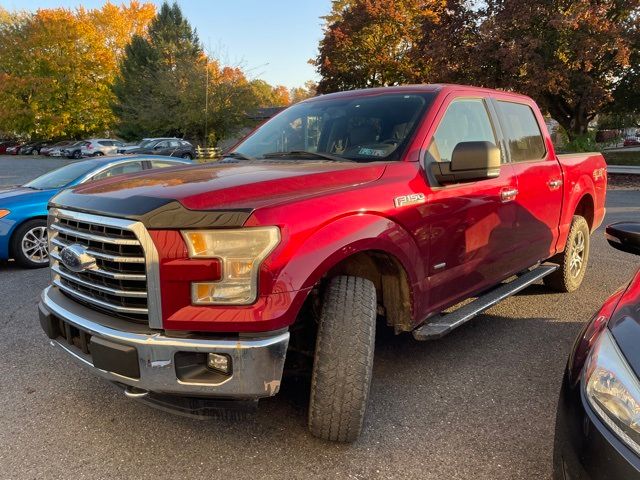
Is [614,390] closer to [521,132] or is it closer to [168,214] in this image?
[168,214]

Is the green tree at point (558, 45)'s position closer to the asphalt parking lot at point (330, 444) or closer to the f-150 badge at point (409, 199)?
the asphalt parking lot at point (330, 444)

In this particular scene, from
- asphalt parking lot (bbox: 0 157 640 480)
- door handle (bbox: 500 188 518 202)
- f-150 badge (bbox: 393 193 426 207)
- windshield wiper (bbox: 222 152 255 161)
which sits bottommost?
asphalt parking lot (bbox: 0 157 640 480)

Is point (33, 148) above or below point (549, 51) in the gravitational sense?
below

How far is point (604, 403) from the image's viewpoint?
1.64 meters

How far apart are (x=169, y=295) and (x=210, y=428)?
1.00 m

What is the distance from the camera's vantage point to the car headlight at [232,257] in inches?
84.3

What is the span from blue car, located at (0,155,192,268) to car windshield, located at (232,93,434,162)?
258cm

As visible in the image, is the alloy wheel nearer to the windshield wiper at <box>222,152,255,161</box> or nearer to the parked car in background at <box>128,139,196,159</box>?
the windshield wiper at <box>222,152,255,161</box>

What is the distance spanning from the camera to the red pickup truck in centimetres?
215

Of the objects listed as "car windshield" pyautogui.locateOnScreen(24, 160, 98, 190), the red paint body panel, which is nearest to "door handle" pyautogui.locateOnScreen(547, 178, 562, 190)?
the red paint body panel

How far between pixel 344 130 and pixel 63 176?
5.14 meters

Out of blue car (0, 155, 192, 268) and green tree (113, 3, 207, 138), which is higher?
green tree (113, 3, 207, 138)

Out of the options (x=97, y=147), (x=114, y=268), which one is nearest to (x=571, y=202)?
(x=114, y=268)

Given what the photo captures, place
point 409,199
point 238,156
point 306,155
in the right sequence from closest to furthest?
point 409,199
point 306,155
point 238,156
